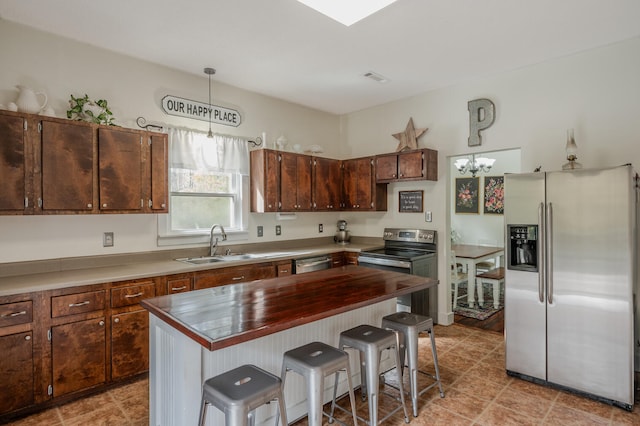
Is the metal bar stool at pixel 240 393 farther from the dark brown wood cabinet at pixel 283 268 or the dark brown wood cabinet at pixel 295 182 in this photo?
the dark brown wood cabinet at pixel 295 182

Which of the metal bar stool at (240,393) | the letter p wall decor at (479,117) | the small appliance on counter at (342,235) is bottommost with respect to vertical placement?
the metal bar stool at (240,393)

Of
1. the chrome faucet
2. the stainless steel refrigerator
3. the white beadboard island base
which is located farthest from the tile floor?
the chrome faucet

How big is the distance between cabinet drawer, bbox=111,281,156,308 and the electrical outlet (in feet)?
2.20

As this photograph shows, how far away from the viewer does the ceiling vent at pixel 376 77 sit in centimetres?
388

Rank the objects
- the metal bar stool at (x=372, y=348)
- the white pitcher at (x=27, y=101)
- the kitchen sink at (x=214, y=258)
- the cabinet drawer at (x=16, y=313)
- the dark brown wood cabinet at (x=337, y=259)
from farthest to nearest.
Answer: the dark brown wood cabinet at (x=337, y=259)
the kitchen sink at (x=214, y=258)
the white pitcher at (x=27, y=101)
the cabinet drawer at (x=16, y=313)
the metal bar stool at (x=372, y=348)

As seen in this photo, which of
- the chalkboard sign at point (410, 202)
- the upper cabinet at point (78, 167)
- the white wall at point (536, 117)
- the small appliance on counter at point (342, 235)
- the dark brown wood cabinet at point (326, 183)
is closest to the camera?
the upper cabinet at point (78, 167)

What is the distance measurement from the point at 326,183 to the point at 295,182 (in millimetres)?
550

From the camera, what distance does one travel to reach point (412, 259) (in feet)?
13.3

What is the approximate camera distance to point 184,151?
3.80 m

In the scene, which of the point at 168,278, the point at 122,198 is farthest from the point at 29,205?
the point at 168,278

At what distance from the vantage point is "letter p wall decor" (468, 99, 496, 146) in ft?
13.1

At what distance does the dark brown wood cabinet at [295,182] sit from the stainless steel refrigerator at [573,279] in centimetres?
238

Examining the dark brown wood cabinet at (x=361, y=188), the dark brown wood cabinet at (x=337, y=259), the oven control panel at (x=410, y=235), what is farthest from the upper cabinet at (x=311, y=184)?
the dark brown wood cabinet at (x=337, y=259)

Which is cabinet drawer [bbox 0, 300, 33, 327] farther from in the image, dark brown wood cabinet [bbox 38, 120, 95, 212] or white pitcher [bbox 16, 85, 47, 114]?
white pitcher [bbox 16, 85, 47, 114]
